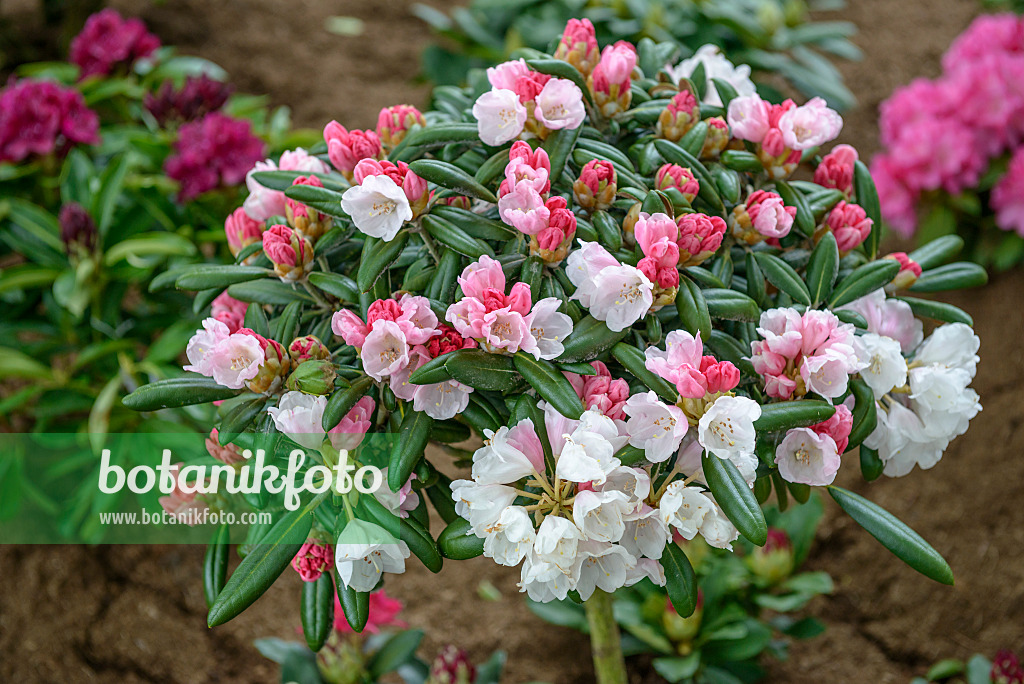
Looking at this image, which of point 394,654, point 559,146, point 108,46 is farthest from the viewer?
point 108,46

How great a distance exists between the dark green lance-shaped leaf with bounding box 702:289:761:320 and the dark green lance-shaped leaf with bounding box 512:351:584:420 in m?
0.21

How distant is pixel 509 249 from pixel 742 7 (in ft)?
7.57

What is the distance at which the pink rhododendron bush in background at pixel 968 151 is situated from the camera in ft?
7.96

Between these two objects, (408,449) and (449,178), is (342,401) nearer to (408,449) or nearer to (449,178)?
(408,449)

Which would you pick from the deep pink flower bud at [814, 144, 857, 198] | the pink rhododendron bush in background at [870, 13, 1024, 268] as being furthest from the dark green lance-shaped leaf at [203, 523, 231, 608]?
the pink rhododendron bush in background at [870, 13, 1024, 268]

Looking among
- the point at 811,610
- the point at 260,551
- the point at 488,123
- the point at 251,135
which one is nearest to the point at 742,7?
the point at 251,135

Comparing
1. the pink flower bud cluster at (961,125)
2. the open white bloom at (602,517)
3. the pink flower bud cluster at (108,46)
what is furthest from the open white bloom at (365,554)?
the pink flower bud cluster at (961,125)

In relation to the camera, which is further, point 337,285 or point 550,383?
point 337,285

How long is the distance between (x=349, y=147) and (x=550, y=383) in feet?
1.38

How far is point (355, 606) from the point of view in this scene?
0.93 metres

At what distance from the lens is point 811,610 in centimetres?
190

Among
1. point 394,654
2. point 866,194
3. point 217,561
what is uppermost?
point 866,194

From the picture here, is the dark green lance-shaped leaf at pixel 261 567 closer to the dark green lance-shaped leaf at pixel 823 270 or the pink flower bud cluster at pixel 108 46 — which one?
the dark green lance-shaped leaf at pixel 823 270

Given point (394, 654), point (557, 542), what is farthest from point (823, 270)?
point (394, 654)
